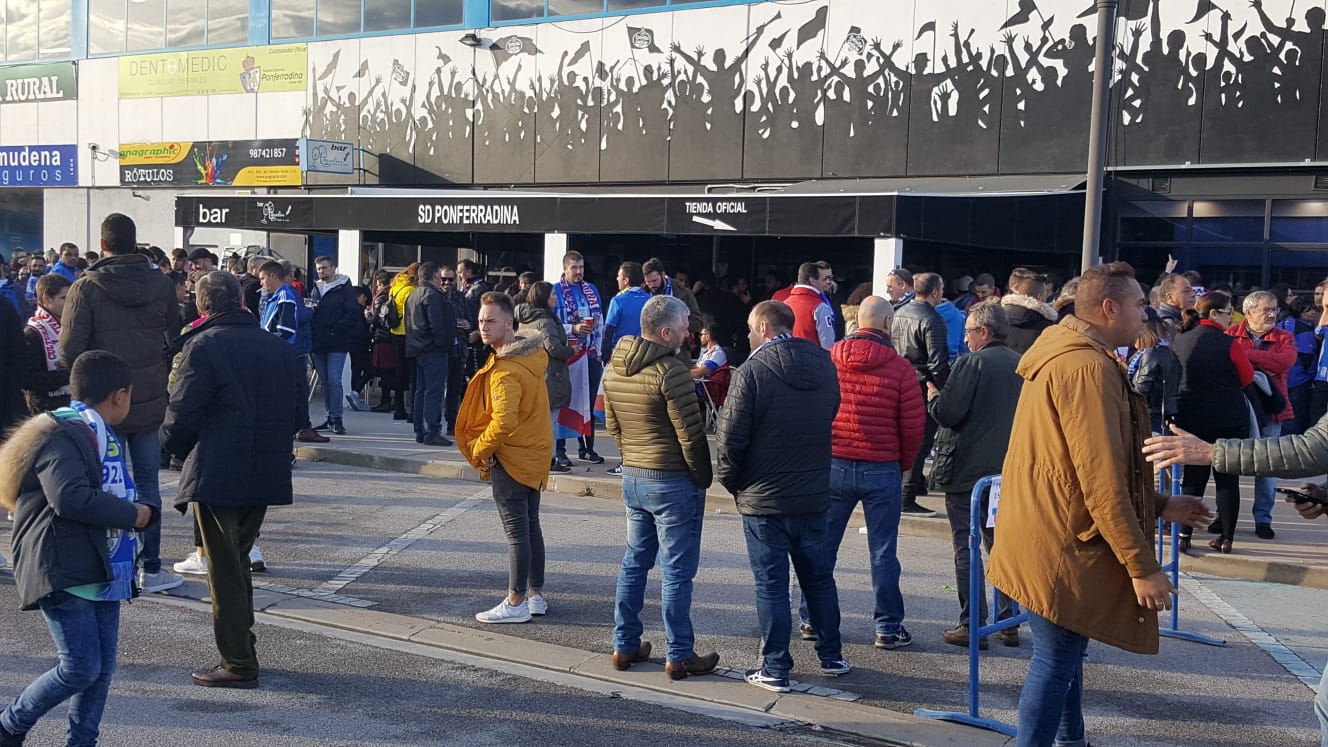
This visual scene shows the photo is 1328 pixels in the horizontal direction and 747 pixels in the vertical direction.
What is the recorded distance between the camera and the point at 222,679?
19.2 feet

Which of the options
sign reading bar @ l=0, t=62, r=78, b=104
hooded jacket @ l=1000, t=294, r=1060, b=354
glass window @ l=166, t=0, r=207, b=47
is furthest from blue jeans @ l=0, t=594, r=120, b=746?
sign reading bar @ l=0, t=62, r=78, b=104

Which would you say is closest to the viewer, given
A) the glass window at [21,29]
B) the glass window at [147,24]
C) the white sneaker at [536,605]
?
the white sneaker at [536,605]

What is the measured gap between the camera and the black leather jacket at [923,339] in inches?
384

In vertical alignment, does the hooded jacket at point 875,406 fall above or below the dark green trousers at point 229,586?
above

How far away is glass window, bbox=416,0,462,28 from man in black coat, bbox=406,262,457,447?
12.8m

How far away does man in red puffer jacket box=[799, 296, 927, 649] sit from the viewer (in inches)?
264

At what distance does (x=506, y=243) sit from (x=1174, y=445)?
19.1m

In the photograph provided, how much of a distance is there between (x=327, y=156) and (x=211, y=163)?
155 inches

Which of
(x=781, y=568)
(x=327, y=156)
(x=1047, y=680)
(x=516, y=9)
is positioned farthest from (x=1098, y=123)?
(x=327, y=156)

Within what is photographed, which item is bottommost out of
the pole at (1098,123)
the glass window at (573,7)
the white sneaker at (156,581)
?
the white sneaker at (156,581)

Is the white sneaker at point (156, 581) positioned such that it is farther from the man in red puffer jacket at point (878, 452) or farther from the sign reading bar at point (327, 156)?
the sign reading bar at point (327, 156)

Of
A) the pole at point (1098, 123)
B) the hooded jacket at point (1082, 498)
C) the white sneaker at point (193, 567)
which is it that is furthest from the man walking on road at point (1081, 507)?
the pole at point (1098, 123)

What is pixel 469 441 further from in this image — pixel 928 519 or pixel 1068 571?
pixel 928 519

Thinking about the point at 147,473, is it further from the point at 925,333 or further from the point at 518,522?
the point at 925,333
